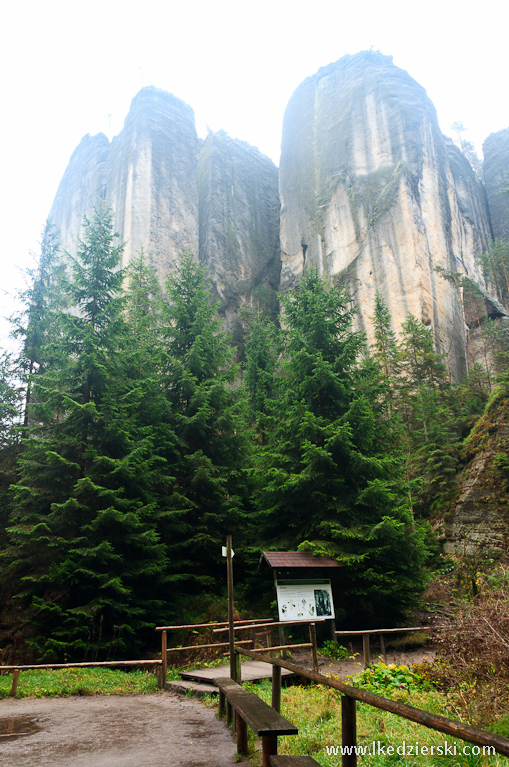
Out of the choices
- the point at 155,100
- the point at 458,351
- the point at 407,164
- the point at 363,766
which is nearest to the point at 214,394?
the point at 363,766

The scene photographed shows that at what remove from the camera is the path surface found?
188 inches

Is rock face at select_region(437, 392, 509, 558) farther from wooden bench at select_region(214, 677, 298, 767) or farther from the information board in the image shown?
wooden bench at select_region(214, 677, 298, 767)

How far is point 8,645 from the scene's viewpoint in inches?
486

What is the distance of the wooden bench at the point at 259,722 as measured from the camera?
144 inches

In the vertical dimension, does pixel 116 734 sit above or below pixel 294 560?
below

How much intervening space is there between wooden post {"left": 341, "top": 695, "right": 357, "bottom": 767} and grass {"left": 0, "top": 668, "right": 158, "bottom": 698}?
7537 mm

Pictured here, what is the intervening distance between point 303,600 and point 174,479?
5709mm

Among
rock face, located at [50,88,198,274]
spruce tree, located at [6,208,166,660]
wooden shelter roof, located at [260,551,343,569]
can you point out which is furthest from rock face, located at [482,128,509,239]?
wooden shelter roof, located at [260,551,343,569]

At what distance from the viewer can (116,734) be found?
19.1 ft

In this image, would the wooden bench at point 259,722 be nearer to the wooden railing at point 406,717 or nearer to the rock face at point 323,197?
the wooden railing at point 406,717

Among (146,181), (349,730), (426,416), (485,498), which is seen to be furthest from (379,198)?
(349,730)

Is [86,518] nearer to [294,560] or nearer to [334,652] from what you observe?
[294,560]

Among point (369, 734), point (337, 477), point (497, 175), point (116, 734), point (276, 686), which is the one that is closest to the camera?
point (369, 734)

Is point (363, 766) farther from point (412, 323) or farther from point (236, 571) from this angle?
point (412, 323)
